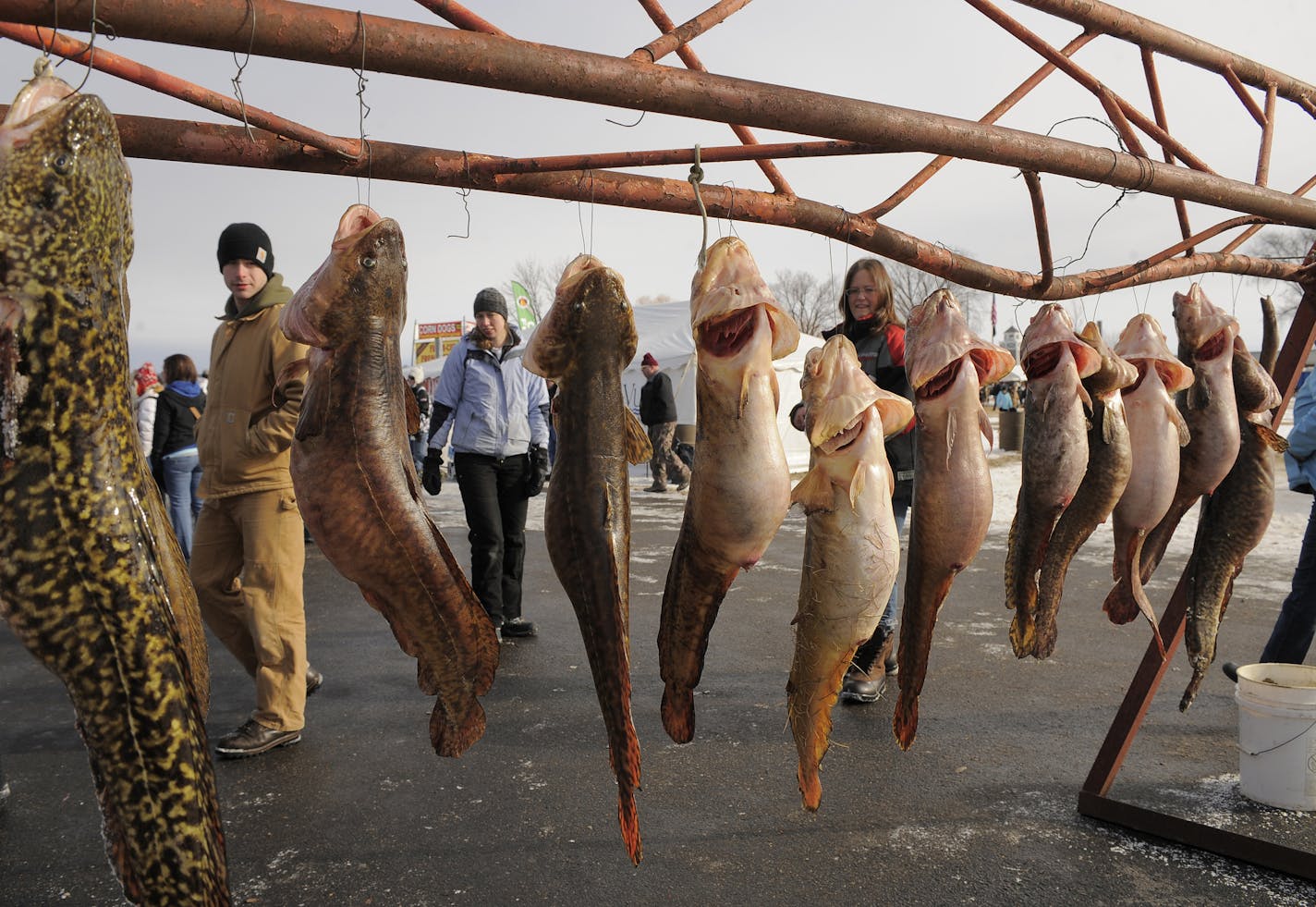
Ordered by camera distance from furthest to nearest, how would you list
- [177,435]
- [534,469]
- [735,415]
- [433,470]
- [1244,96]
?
1. [177,435]
2. [534,469]
3. [433,470]
4. [1244,96]
5. [735,415]

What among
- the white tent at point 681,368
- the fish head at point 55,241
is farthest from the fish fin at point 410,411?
the white tent at point 681,368

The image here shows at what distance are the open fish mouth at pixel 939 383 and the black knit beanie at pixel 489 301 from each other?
396 cm

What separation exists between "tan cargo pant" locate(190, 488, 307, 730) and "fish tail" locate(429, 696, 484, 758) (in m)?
2.64

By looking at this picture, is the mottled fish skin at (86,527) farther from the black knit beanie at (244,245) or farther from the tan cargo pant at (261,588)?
the tan cargo pant at (261,588)

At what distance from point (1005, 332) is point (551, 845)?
5631 cm

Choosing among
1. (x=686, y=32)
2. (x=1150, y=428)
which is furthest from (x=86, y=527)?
(x=1150, y=428)

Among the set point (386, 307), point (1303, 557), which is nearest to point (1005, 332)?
point (1303, 557)

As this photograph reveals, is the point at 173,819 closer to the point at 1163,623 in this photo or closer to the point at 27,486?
the point at 27,486

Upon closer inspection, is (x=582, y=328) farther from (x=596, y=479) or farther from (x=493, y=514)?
(x=493, y=514)

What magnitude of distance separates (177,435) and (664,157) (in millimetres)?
7937

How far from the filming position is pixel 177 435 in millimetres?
8445

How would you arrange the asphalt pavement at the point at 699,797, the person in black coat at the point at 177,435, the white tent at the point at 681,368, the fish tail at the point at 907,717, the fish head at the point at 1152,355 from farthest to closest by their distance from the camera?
the white tent at the point at 681,368, the person in black coat at the point at 177,435, the asphalt pavement at the point at 699,797, the fish head at the point at 1152,355, the fish tail at the point at 907,717

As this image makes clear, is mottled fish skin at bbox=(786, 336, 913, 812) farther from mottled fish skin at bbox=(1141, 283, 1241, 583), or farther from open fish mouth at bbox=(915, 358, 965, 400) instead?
mottled fish skin at bbox=(1141, 283, 1241, 583)

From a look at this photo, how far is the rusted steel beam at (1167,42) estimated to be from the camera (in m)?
2.71
